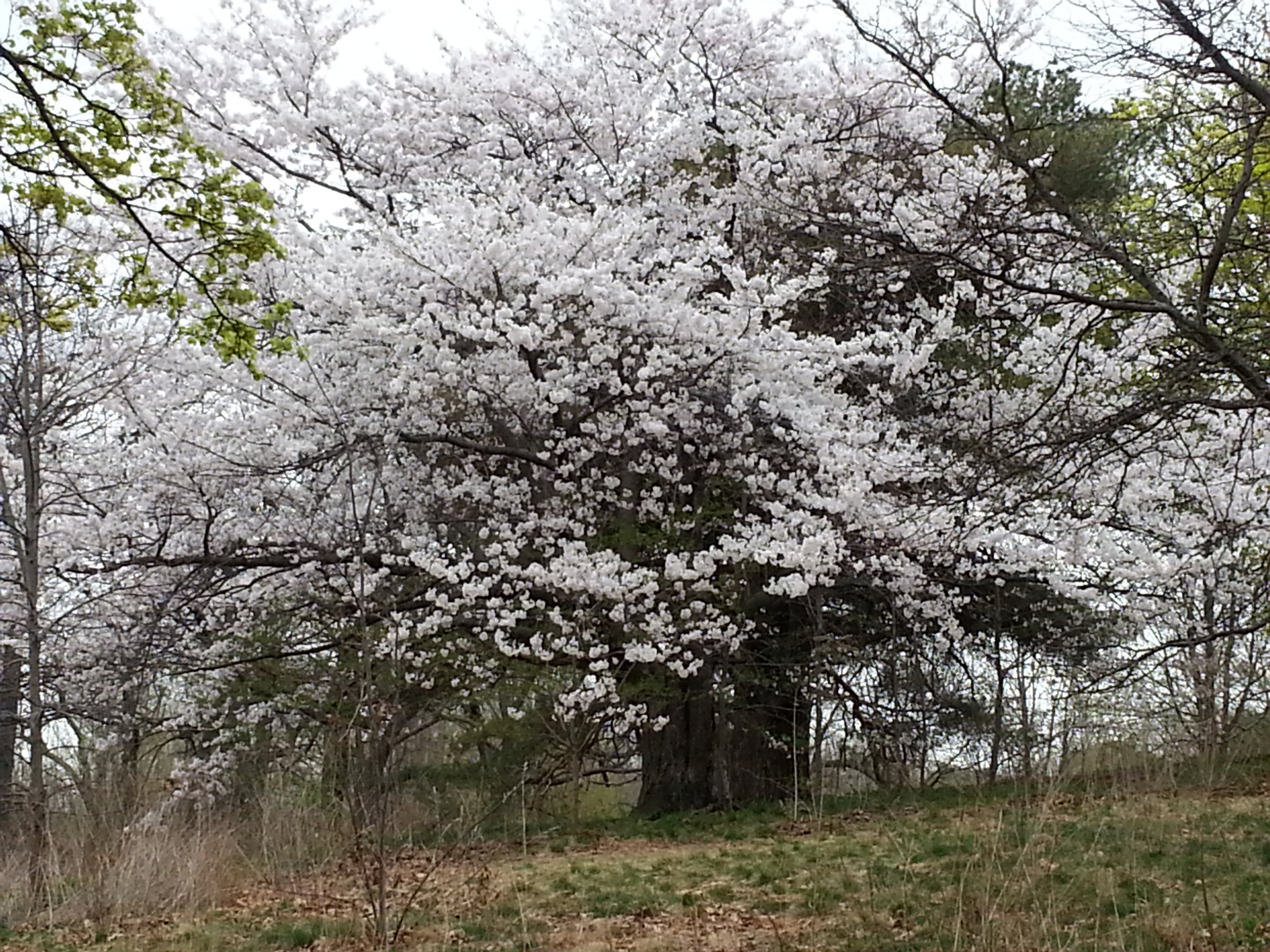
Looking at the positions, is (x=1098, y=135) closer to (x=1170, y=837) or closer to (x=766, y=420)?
(x=766, y=420)

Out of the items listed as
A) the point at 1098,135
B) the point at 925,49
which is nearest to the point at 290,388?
the point at 925,49

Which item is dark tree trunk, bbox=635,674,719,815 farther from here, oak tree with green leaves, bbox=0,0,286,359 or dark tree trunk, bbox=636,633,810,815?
oak tree with green leaves, bbox=0,0,286,359

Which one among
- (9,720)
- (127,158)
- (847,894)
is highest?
(127,158)

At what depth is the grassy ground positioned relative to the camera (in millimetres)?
5578

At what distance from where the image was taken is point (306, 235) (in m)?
11.6

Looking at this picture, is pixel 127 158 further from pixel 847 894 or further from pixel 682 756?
pixel 682 756

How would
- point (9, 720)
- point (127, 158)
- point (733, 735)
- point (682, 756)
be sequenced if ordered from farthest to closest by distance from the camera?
point (733, 735), point (682, 756), point (9, 720), point (127, 158)

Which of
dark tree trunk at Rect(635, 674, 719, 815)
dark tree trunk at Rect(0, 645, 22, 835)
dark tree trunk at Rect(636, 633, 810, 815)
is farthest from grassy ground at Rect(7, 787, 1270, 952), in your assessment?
dark tree trunk at Rect(0, 645, 22, 835)

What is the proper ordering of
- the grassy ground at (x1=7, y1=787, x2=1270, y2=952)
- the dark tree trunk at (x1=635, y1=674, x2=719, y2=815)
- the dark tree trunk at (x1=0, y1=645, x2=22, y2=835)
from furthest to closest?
1. the dark tree trunk at (x1=635, y1=674, x2=719, y2=815)
2. the dark tree trunk at (x1=0, y1=645, x2=22, y2=835)
3. the grassy ground at (x1=7, y1=787, x2=1270, y2=952)

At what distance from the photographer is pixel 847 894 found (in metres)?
6.75

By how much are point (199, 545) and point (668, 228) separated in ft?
17.2

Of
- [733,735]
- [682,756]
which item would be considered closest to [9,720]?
[682,756]

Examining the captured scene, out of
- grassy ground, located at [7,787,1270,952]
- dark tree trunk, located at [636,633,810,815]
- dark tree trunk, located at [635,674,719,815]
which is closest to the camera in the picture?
grassy ground, located at [7,787,1270,952]

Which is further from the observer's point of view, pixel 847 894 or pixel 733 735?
pixel 733 735
